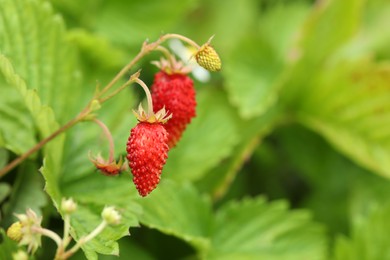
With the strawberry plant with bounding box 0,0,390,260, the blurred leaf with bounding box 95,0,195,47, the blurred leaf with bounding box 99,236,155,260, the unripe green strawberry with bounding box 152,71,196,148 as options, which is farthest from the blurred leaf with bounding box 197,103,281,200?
the unripe green strawberry with bounding box 152,71,196,148

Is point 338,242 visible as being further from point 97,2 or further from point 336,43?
point 97,2

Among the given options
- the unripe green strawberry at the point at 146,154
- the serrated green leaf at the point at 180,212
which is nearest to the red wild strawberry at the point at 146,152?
the unripe green strawberry at the point at 146,154

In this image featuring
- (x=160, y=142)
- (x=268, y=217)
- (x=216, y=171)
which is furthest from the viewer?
(x=216, y=171)

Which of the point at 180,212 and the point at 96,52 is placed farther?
the point at 96,52

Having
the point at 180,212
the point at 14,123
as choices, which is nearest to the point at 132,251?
the point at 180,212

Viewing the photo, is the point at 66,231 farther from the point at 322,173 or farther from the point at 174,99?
the point at 322,173

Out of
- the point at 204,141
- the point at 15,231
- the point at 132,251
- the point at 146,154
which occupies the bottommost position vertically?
A: the point at 15,231

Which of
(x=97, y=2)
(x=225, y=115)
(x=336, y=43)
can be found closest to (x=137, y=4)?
(x=97, y=2)

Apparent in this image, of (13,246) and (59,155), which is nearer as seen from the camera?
(13,246)
